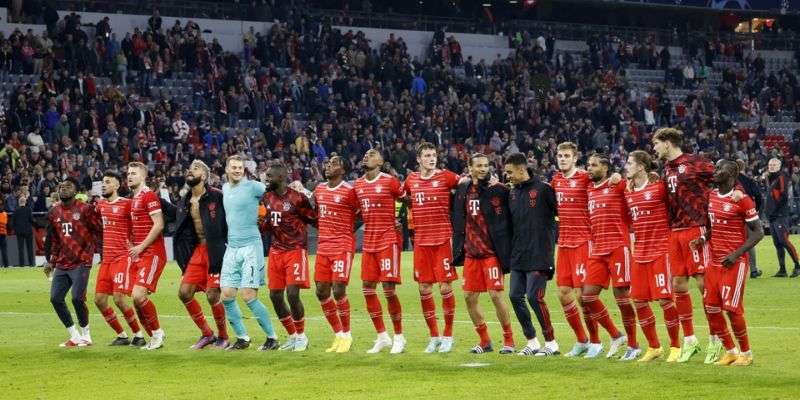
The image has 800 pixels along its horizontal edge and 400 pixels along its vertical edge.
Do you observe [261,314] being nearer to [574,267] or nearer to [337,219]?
[337,219]

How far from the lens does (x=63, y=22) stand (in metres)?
46.7

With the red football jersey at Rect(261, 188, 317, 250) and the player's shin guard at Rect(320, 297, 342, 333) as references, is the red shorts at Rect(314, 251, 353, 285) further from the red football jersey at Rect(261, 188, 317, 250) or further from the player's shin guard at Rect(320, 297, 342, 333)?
the red football jersey at Rect(261, 188, 317, 250)

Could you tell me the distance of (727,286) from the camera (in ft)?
51.4

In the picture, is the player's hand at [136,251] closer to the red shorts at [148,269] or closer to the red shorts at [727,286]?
the red shorts at [148,269]

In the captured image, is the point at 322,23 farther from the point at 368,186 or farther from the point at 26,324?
the point at 368,186

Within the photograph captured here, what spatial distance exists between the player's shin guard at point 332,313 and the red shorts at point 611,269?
3.23 meters

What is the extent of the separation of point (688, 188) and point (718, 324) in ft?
5.29

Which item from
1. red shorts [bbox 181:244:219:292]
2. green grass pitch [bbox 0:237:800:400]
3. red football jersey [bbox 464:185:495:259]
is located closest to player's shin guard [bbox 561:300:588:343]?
green grass pitch [bbox 0:237:800:400]

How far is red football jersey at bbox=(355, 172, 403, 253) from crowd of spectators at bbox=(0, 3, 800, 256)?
19.3 metres

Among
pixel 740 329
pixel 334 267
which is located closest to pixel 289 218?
pixel 334 267

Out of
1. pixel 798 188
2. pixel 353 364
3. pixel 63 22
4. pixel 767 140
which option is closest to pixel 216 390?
pixel 353 364

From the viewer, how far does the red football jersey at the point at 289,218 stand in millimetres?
18469

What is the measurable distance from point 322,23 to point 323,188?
3632 cm

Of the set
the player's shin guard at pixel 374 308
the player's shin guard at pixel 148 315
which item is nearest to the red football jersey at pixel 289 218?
the player's shin guard at pixel 374 308
